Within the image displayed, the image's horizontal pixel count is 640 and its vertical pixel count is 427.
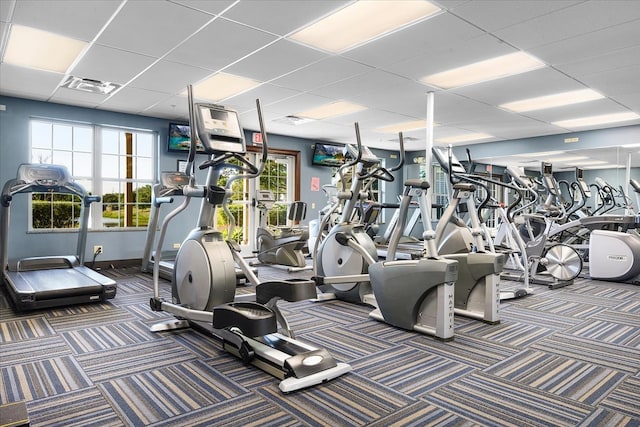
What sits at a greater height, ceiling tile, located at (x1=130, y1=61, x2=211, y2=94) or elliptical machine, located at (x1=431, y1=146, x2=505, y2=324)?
ceiling tile, located at (x1=130, y1=61, x2=211, y2=94)

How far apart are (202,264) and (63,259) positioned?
3335mm

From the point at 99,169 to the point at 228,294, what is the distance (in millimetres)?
4870

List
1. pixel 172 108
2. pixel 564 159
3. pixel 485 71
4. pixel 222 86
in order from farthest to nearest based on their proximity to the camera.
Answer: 1. pixel 564 159
2. pixel 172 108
3. pixel 222 86
4. pixel 485 71

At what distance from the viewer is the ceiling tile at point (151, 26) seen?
3285 mm

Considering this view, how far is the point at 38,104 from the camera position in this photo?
6105 millimetres

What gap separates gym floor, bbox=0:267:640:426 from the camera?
2.07m

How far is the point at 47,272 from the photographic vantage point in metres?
5.01

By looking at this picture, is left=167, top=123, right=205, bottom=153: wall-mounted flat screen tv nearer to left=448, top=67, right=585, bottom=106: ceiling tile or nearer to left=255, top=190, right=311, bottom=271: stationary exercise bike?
left=255, top=190, right=311, bottom=271: stationary exercise bike

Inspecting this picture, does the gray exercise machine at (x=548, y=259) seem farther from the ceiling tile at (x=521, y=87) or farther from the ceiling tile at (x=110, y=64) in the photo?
the ceiling tile at (x=110, y=64)

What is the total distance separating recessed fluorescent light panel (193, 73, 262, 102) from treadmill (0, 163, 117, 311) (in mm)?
1982

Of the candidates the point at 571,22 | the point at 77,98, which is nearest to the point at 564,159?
the point at 571,22

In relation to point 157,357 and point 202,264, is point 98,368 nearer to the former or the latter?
point 157,357

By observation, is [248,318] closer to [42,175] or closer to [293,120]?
[42,175]

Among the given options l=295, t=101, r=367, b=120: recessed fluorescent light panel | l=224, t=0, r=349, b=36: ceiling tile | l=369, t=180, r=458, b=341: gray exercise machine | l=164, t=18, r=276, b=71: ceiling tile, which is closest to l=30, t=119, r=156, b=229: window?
l=295, t=101, r=367, b=120: recessed fluorescent light panel
